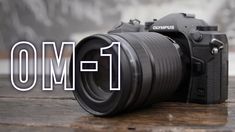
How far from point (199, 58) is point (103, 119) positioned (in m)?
0.22

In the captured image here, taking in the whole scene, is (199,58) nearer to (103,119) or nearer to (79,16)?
(103,119)

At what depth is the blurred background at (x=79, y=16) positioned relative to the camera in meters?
1.09

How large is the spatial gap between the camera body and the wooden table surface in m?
0.02

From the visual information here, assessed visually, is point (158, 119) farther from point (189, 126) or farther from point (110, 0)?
point (110, 0)

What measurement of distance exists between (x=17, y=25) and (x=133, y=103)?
0.75 metres

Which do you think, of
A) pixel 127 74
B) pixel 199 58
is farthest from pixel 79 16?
pixel 127 74

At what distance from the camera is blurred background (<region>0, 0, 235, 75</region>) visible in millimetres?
1091

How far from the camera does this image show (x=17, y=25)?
118cm

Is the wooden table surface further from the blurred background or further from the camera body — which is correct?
the blurred background

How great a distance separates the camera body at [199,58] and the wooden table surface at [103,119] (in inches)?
0.9

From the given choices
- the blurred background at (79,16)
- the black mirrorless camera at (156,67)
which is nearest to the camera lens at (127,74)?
the black mirrorless camera at (156,67)

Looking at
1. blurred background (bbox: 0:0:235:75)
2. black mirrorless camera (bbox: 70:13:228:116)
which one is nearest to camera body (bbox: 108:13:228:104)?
black mirrorless camera (bbox: 70:13:228:116)

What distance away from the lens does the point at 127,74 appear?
506 millimetres

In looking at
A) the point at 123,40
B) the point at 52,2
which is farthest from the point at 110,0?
the point at 123,40
